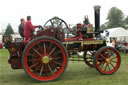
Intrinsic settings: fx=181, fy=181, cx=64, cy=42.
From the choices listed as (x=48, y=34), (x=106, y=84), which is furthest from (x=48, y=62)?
(x=106, y=84)

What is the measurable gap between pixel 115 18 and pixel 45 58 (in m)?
57.8

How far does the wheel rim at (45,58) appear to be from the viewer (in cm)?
502

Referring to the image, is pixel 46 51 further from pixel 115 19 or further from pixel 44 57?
pixel 115 19

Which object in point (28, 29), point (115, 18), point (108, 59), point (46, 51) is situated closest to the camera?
point (46, 51)

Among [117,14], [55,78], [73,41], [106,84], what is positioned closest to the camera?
[106,84]

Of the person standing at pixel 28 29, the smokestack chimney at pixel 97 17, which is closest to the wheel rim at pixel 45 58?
the person standing at pixel 28 29

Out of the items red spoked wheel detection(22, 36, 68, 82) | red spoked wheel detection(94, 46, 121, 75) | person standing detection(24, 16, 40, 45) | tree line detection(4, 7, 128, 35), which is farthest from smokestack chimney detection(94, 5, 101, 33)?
tree line detection(4, 7, 128, 35)

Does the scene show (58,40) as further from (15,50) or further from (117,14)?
(117,14)

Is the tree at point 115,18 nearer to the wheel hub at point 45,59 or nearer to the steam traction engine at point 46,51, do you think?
the steam traction engine at point 46,51

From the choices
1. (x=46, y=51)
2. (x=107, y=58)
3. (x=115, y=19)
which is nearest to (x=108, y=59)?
(x=107, y=58)

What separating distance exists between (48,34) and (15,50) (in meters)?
1.05

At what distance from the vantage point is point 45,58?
5082 mm

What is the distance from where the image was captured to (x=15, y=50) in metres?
5.20

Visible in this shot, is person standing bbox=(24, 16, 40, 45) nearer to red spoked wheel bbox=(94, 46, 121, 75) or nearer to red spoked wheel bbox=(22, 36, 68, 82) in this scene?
red spoked wheel bbox=(22, 36, 68, 82)
